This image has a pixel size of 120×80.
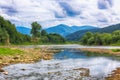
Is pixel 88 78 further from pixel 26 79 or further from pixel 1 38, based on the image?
pixel 1 38

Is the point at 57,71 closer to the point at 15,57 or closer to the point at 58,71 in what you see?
the point at 58,71

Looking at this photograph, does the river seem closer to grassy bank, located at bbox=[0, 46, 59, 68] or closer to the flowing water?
the flowing water

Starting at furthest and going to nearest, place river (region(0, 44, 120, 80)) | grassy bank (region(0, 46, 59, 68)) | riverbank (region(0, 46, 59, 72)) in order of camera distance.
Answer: grassy bank (region(0, 46, 59, 68)) < riverbank (region(0, 46, 59, 72)) < river (region(0, 44, 120, 80))

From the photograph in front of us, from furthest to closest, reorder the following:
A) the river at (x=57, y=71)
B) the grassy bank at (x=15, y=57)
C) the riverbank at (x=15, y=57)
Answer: the grassy bank at (x=15, y=57) → the riverbank at (x=15, y=57) → the river at (x=57, y=71)

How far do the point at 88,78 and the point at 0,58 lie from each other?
2548 centimetres

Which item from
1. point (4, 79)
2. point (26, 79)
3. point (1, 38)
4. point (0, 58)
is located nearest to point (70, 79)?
point (26, 79)

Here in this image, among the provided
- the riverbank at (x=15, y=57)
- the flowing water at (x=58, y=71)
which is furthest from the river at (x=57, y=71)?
the riverbank at (x=15, y=57)

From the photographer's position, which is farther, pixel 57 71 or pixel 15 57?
pixel 15 57

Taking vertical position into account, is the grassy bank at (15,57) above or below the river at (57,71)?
above

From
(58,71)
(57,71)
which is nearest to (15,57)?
(57,71)

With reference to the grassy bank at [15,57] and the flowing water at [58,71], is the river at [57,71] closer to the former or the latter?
the flowing water at [58,71]

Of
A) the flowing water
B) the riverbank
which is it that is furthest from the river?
the riverbank

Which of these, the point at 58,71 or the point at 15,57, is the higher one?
the point at 15,57

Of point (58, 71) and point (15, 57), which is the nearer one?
point (58, 71)
